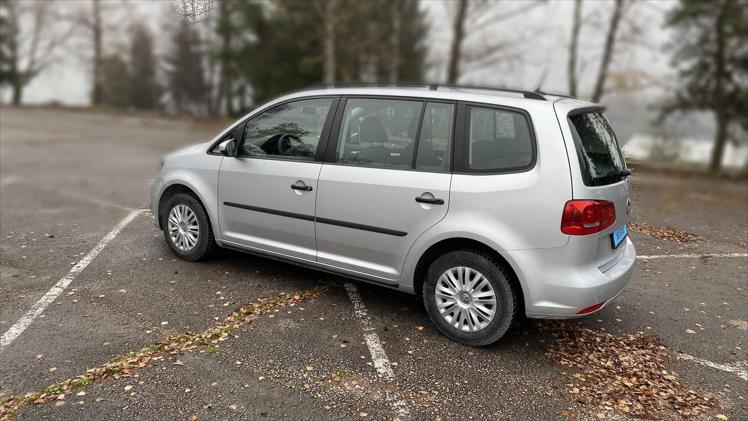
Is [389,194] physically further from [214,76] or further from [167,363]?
[214,76]

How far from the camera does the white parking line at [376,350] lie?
3246 millimetres

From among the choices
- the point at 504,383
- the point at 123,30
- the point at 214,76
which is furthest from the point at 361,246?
the point at 123,30

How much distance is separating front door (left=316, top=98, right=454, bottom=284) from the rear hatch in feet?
2.86

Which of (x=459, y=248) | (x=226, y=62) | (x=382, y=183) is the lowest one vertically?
(x=459, y=248)

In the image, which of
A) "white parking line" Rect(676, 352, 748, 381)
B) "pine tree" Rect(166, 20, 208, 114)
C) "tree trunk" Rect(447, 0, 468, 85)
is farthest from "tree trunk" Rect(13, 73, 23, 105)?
"white parking line" Rect(676, 352, 748, 381)

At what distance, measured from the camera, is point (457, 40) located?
2052cm

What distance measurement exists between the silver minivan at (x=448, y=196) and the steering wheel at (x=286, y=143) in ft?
0.04

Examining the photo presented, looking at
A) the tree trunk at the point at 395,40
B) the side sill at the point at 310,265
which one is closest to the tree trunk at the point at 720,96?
the tree trunk at the point at 395,40

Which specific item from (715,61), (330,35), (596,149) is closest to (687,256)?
(596,149)

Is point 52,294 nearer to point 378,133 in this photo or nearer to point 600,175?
point 378,133

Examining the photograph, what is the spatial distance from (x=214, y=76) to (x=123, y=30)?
661 centimetres

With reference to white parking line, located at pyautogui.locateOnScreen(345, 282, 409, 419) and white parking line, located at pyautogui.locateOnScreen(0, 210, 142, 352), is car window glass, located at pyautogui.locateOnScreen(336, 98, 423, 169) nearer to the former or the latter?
white parking line, located at pyautogui.locateOnScreen(345, 282, 409, 419)

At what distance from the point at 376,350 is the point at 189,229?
8.16 feet

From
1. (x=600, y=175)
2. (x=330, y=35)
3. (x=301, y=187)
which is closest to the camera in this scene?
(x=600, y=175)
